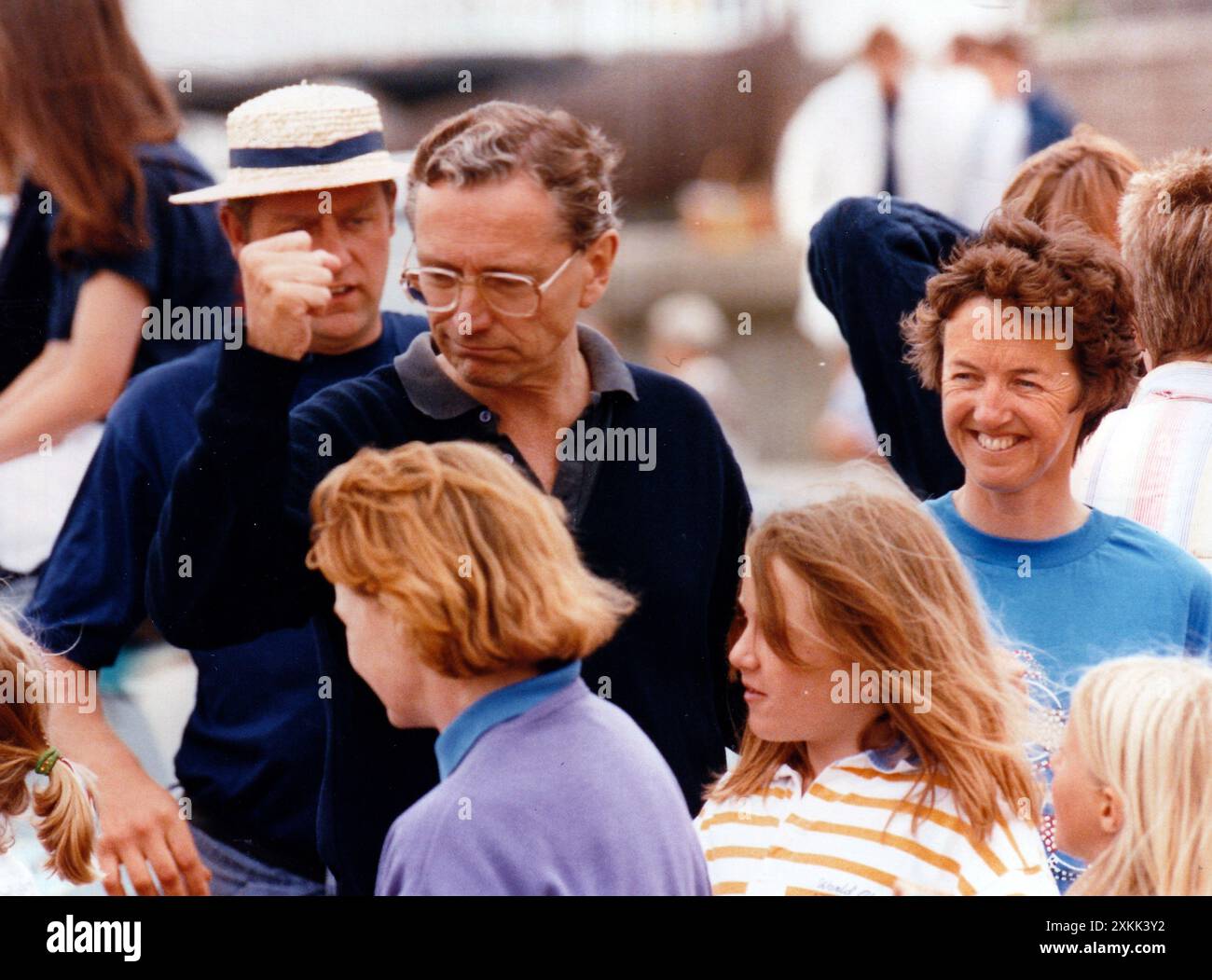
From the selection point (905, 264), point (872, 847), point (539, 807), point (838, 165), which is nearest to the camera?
point (539, 807)

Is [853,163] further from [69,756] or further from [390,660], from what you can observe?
[69,756]

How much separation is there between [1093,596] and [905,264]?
0.67m

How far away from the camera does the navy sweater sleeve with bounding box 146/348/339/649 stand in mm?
2779

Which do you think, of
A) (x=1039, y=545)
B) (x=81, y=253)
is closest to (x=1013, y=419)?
(x=1039, y=545)

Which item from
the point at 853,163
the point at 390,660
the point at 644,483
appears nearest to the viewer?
the point at 390,660

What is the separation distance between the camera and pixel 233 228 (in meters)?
3.15

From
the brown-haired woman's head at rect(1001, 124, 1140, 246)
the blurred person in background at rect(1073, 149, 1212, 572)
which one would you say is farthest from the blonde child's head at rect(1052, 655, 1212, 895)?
the brown-haired woman's head at rect(1001, 124, 1140, 246)

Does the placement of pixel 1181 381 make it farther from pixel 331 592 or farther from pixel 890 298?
pixel 331 592

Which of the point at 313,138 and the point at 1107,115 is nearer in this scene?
the point at 313,138

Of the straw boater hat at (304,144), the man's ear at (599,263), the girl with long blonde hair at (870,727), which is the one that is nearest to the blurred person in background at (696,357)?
the man's ear at (599,263)

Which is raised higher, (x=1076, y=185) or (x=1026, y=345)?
(x=1076, y=185)
